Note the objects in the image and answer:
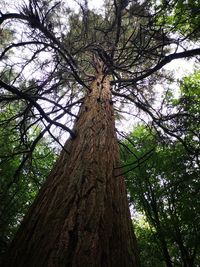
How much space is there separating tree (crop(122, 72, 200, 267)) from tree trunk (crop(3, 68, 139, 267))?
2.44 meters

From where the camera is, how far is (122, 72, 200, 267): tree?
16.5 feet

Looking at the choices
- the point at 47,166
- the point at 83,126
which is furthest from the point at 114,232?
the point at 47,166

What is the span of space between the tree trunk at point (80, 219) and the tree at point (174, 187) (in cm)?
244

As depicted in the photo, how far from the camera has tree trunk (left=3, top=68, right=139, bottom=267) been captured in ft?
4.82

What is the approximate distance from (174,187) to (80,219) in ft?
13.1

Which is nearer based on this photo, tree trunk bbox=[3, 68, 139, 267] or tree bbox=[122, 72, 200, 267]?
tree trunk bbox=[3, 68, 139, 267]

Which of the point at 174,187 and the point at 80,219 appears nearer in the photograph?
the point at 80,219

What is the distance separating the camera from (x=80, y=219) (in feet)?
5.60

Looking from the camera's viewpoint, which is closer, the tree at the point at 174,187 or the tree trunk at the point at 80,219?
the tree trunk at the point at 80,219

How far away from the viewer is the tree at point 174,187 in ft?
16.5

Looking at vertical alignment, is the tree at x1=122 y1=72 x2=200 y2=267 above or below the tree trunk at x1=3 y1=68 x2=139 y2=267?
above

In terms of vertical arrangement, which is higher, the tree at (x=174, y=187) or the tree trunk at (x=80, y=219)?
the tree at (x=174, y=187)

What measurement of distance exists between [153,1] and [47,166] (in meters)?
5.22

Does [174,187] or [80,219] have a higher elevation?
→ [174,187]
